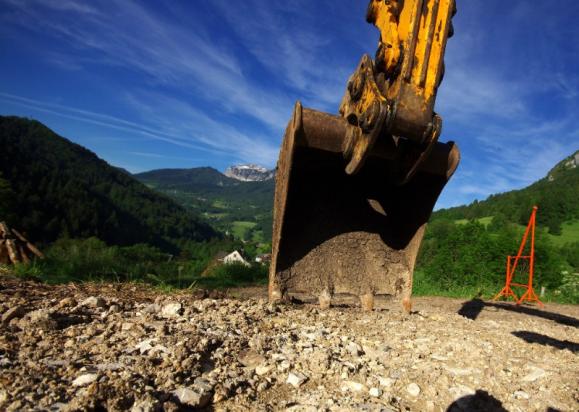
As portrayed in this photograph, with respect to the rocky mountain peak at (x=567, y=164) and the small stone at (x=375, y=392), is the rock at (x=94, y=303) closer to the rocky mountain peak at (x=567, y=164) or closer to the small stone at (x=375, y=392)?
the small stone at (x=375, y=392)

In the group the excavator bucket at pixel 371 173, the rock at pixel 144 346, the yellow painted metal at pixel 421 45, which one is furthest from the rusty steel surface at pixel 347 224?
the rock at pixel 144 346

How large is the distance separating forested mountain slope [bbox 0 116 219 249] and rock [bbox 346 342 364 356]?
14170 mm

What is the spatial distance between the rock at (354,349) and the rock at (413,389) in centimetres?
45

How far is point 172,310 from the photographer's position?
9.34ft

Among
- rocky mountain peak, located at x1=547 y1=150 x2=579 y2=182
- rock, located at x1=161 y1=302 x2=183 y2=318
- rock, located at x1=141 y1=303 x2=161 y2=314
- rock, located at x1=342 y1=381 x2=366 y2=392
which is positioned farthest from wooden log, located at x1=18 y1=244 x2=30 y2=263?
rocky mountain peak, located at x1=547 y1=150 x2=579 y2=182

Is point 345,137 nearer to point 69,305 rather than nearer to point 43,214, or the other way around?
point 69,305

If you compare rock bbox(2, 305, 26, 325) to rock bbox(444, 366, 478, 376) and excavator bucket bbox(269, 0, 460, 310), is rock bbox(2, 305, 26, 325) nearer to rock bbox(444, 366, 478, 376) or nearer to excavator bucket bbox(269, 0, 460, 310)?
excavator bucket bbox(269, 0, 460, 310)

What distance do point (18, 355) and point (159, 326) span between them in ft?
2.56

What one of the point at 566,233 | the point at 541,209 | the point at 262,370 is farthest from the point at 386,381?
the point at 541,209

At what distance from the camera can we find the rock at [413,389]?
2043 millimetres

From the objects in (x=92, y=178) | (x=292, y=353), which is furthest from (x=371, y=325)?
(x=92, y=178)

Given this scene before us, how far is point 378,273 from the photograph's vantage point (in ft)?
12.3

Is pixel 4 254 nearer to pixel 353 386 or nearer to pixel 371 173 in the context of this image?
pixel 371 173

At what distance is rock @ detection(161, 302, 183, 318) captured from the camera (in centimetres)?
280
